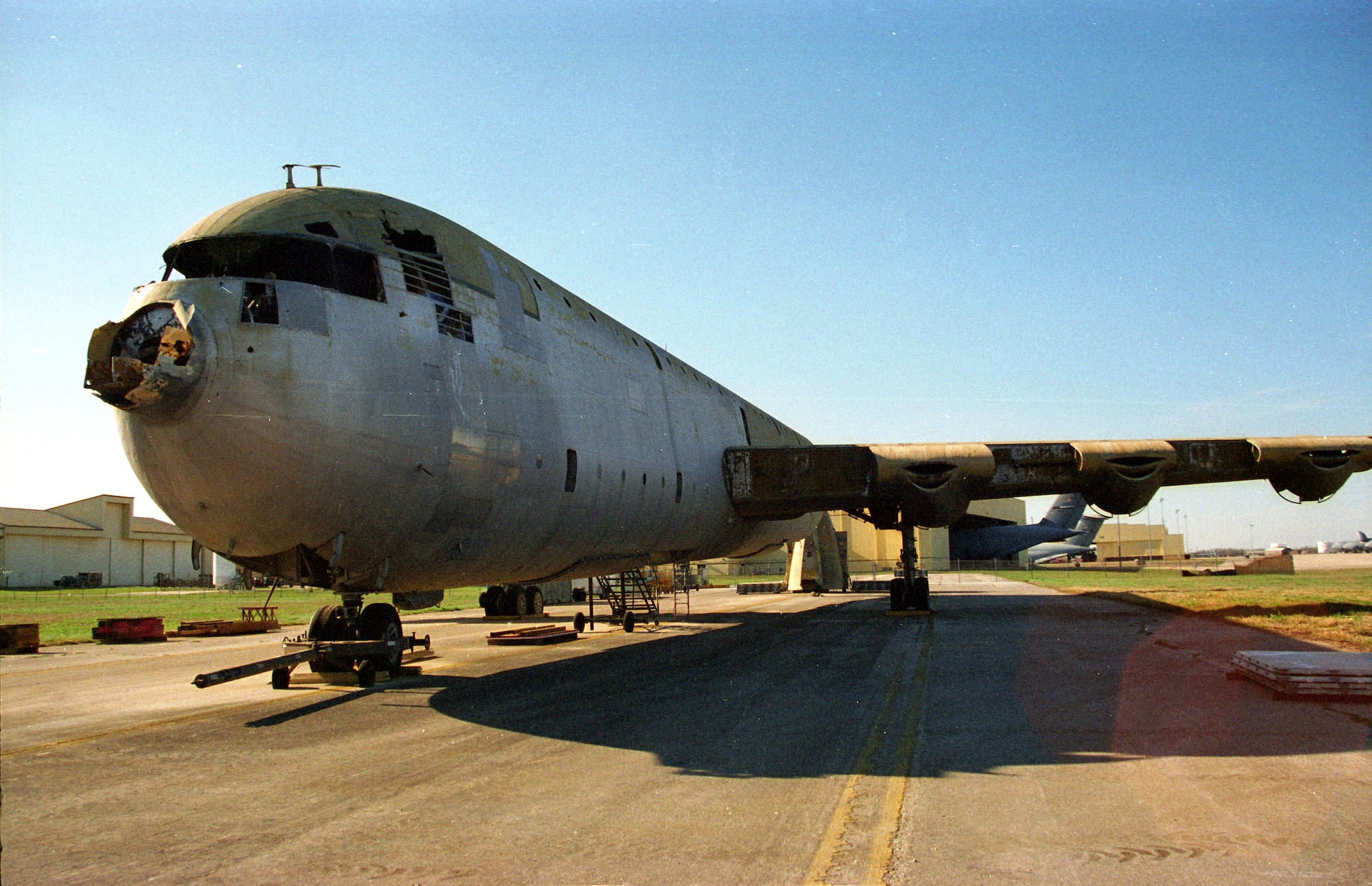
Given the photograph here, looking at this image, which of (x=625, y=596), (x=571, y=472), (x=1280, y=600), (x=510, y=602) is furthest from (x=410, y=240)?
(x=1280, y=600)

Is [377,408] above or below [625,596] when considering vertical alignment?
above

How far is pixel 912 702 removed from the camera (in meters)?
9.83

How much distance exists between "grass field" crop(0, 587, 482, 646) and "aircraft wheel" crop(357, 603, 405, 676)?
6.91 metres

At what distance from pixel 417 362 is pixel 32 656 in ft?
46.1

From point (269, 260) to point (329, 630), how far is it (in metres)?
5.53

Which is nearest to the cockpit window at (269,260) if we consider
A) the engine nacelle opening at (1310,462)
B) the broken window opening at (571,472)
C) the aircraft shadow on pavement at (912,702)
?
the broken window opening at (571,472)

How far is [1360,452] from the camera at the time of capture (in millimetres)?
21734

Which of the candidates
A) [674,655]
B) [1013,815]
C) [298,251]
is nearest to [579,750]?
[1013,815]

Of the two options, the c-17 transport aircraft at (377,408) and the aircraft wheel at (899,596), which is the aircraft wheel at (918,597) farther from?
the c-17 transport aircraft at (377,408)

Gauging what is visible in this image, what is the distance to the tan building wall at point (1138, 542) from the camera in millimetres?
127750

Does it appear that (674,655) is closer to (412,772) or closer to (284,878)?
(412,772)

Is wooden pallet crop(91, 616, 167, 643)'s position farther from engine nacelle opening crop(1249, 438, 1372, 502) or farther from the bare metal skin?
engine nacelle opening crop(1249, 438, 1372, 502)

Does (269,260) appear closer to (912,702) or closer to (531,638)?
(912,702)

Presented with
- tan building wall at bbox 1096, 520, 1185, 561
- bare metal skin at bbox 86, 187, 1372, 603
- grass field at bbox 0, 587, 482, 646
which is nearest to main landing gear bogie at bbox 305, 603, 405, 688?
bare metal skin at bbox 86, 187, 1372, 603
